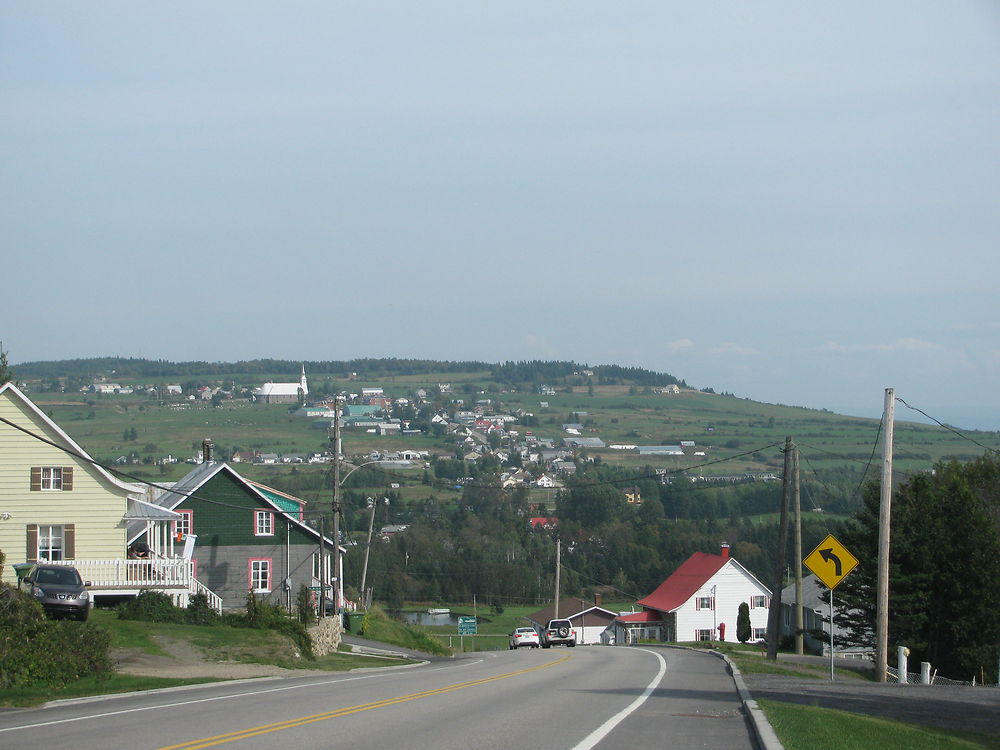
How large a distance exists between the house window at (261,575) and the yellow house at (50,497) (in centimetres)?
1337

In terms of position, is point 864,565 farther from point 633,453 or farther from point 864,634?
point 633,453

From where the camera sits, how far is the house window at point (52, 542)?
36.5 meters

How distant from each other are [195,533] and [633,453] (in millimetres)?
124749

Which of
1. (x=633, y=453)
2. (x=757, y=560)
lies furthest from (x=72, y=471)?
(x=633, y=453)

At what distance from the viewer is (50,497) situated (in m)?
36.8

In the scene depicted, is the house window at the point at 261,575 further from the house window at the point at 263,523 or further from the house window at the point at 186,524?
the house window at the point at 186,524

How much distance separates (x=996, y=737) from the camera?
597 inches

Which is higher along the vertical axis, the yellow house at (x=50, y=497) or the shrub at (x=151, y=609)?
the yellow house at (x=50, y=497)

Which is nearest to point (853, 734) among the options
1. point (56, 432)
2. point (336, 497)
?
point (336, 497)

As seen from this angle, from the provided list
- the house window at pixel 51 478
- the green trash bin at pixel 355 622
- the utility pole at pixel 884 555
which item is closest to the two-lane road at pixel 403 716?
the utility pole at pixel 884 555

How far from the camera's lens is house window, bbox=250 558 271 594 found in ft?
165

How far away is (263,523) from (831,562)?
32070mm

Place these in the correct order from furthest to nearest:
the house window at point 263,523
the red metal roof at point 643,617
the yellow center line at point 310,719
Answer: the red metal roof at point 643,617 < the house window at point 263,523 < the yellow center line at point 310,719

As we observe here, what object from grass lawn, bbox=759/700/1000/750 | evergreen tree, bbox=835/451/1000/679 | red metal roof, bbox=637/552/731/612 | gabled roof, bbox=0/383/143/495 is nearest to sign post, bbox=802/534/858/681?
grass lawn, bbox=759/700/1000/750
